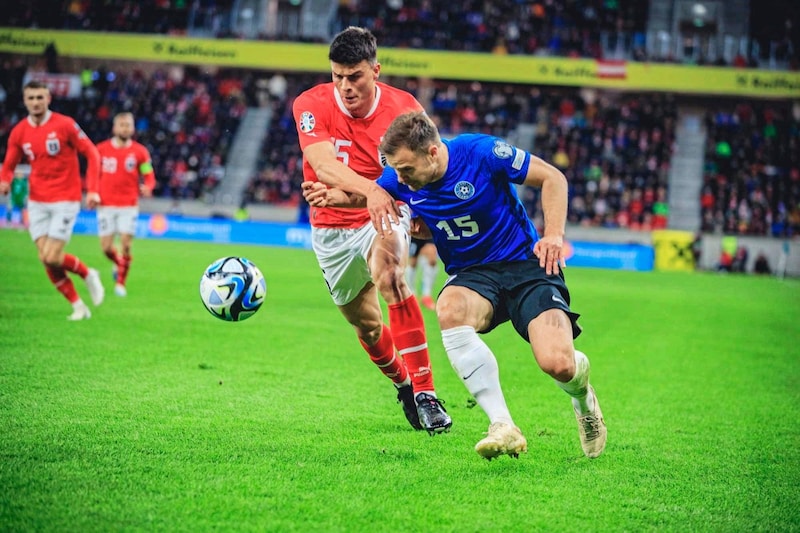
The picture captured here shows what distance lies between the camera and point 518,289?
502 cm

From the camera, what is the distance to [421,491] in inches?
167

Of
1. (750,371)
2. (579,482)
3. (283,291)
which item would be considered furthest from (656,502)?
(283,291)

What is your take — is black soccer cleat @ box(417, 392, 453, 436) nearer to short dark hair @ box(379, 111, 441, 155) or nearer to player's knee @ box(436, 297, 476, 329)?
player's knee @ box(436, 297, 476, 329)

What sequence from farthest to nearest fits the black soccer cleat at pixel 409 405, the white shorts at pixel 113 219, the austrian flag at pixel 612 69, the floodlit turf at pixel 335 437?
the austrian flag at pixel 612 69 < the white shorts at pixel 113 219 < the black soccer cleat at pixel 409 405 < the floodlit turf at pixel 335 437

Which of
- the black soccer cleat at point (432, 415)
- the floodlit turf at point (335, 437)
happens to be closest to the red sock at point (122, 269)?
the floodlit turf at point (335, 437)

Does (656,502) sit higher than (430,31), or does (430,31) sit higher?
(430,31)

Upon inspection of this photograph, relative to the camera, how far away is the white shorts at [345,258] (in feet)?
19.4

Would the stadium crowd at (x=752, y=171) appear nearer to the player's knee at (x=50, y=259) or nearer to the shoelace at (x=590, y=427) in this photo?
the player's knee at (x=50, y=259)

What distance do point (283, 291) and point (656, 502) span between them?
1125 centimetres

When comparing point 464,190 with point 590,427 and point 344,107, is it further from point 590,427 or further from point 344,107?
point 590,427

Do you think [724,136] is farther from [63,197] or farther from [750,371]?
[63,197]

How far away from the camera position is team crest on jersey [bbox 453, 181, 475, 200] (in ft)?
16.1

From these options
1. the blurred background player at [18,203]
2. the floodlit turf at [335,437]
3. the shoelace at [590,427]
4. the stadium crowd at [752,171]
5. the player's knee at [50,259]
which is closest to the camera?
the floodlit turf at [335,437]

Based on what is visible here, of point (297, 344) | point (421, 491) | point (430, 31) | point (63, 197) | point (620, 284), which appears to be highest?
point (430, 31)
